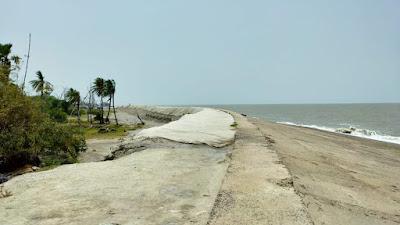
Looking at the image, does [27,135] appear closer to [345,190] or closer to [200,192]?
[200,192]

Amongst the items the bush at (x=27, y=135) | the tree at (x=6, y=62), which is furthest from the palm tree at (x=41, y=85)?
the bush at (x=27, y=135)

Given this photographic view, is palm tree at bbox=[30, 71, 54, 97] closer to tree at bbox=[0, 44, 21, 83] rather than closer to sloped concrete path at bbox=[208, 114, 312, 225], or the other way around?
tree at bbox=[0, 44, 21, 83]

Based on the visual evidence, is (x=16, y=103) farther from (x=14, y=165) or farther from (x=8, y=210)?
(x=8, y=210)

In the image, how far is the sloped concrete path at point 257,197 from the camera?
6.28 meters

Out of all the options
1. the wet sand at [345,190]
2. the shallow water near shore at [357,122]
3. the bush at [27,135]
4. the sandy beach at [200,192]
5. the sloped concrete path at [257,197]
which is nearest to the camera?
the sloped concrete path at [257,197]

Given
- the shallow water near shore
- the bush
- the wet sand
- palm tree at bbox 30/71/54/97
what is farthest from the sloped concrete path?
palm tree at bbox 30/71/54/97

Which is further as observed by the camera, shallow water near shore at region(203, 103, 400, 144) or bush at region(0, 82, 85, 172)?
shallow water near shore at region(203, 103, 400, 144)

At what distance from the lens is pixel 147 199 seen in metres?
7.38

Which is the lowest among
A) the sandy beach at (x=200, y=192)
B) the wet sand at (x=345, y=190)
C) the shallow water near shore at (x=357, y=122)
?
the shallow water near shore at (x=357, y=122)

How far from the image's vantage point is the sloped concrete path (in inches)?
247

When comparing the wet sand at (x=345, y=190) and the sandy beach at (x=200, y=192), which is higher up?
the sandy beach at (x=200, y=192)

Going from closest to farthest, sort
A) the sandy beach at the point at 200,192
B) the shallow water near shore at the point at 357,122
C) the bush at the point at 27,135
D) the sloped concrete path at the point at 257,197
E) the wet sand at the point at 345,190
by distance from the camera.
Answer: the sloped concrete path at the point at 257,197 → the sandy beach at the point at 200,192 → the wet sand at the point at 345,190 → the bush at the point at 27,135 → the shallow water near shore at the point at 357,122

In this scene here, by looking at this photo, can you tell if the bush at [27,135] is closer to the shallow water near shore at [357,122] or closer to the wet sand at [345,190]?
the wet sand at [345,190]

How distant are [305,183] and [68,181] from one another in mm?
5000
